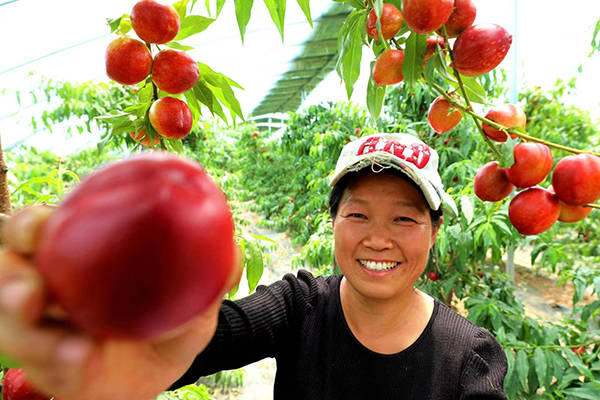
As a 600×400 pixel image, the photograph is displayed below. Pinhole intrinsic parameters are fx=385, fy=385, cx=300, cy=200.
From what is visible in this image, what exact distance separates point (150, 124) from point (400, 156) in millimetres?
583

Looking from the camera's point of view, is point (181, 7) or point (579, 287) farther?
point (579, 287)

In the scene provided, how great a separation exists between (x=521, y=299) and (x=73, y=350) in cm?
490

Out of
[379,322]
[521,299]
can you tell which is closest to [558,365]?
[379,322]

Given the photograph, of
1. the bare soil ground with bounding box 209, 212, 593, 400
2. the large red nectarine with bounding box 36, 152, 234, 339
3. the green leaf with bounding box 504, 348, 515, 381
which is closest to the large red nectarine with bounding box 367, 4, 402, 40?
the large red nectarine with bounding box 36, 152, 234, 339

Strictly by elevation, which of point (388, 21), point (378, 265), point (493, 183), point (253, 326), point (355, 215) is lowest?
point (253, 326)

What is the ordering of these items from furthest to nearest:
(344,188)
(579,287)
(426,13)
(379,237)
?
(579,287), (344,188), (379,237), (426,13)

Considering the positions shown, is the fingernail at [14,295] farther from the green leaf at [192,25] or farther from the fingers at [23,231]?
the green leaf at [192,25]

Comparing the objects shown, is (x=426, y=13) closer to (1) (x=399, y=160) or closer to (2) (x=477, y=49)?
(2) (x=477, y=49)

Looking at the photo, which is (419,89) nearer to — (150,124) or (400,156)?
(400,156)

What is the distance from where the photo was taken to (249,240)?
909 mm

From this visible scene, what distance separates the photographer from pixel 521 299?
427 cm

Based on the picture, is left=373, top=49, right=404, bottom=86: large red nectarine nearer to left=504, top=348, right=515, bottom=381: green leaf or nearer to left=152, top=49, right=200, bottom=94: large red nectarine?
left=152, top=49, right=200, bottom=94: large red nectarine

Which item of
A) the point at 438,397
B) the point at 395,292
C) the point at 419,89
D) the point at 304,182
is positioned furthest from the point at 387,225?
the point at 304,182

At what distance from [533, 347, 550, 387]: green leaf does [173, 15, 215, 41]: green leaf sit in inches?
69.7
